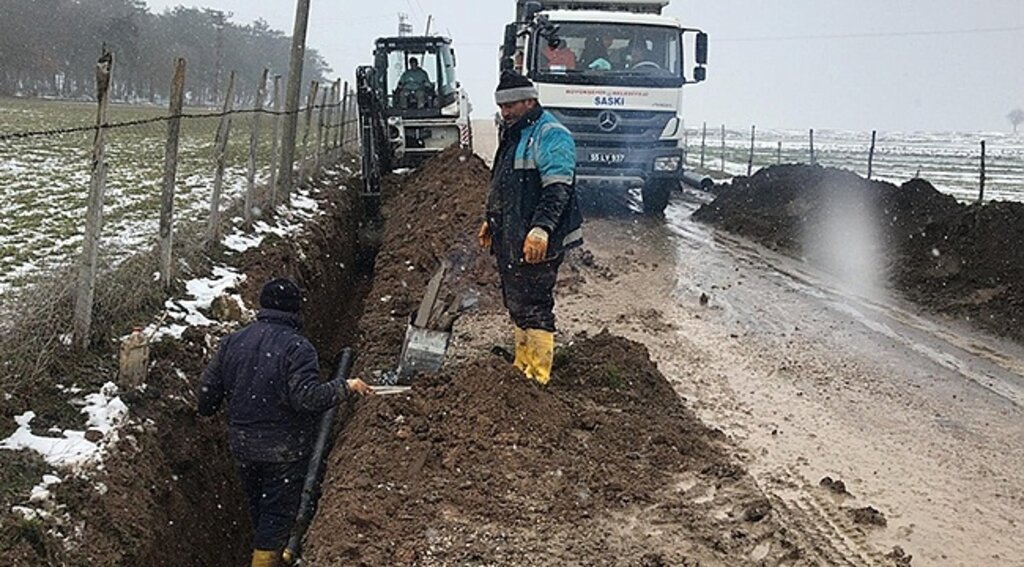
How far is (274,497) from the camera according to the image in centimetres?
517

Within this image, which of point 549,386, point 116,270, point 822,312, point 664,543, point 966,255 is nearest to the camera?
point 664,543

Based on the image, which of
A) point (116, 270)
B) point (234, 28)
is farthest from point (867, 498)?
point (234, 28)

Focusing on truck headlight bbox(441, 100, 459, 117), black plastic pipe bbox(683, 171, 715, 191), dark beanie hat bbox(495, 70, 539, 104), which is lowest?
dark beanie hat bbox(495, 70, 539, 104)

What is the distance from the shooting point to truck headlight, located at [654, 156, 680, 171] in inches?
545

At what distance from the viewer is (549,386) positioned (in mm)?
5609

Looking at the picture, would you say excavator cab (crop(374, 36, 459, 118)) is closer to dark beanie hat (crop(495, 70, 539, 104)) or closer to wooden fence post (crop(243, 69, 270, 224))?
wooden fence post (crop(243, 69, 270, 224))

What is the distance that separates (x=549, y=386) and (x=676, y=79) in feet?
29.8

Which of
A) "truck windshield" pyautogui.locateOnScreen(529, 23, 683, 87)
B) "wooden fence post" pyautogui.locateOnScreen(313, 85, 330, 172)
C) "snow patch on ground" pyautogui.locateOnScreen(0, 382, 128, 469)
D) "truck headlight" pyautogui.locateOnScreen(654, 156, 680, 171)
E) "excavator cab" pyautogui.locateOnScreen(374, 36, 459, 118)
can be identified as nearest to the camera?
"snow patch on ground" pyautogui.locateOnScreen(0, 382, 128, 469)

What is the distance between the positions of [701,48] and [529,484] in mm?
10894

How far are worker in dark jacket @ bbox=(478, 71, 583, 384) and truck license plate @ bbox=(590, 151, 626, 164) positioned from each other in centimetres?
802

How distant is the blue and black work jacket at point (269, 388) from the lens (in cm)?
479

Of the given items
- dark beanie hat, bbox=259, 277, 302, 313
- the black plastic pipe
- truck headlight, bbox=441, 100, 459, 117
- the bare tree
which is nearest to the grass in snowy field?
dark beanie hat, bbox=259, 277, 302, 313

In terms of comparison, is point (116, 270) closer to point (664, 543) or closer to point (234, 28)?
point (664, 543)

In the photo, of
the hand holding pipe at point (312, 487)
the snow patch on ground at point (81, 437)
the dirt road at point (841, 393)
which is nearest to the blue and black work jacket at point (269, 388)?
the hand holding pipe at point (312, 487)
